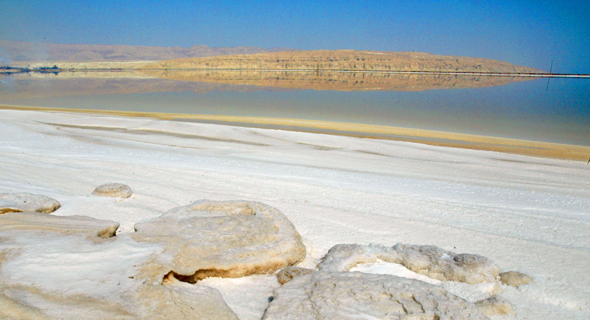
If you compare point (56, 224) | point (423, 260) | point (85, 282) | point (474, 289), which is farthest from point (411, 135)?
point (85, 282)

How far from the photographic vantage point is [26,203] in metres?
3.97

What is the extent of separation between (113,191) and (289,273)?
2778mm

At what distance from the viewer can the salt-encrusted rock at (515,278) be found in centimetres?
299

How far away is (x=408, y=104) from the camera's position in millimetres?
21266

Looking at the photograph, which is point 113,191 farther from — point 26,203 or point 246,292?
point 246,292

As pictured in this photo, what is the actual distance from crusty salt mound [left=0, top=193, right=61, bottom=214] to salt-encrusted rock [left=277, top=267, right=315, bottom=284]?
8.63ft

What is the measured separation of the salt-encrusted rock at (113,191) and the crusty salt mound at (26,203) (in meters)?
0.53

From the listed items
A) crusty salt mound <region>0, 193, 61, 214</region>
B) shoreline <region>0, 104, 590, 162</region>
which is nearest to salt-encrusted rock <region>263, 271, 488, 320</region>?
A: crusty salt mound <region>0, 193, 61, 214</region>

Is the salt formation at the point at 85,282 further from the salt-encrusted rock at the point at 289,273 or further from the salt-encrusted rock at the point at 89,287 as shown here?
the salt-encrusted rock at the point at 289,273

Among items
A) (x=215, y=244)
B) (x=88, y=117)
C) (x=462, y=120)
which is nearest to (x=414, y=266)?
(x=215, y=244)

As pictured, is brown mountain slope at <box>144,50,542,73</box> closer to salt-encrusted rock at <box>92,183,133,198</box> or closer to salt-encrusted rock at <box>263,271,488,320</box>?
salt-encrusted rock at <box>92,183,133,198</box>

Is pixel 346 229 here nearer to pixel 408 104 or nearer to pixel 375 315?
pixel 375 315

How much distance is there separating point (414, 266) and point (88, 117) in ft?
39.8

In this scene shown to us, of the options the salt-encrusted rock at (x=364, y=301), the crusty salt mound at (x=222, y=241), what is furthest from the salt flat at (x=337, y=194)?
the salt-encrusted rock at (x=364, y=301)
